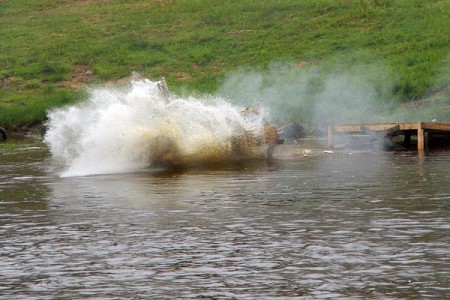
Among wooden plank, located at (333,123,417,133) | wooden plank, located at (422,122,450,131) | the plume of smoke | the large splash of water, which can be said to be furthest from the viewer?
the plume of smoke

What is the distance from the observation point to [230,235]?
560 inches

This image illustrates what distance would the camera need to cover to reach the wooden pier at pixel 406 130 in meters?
28.7

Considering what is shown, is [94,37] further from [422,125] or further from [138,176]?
[138,176]

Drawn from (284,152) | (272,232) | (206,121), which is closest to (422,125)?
(284,152)

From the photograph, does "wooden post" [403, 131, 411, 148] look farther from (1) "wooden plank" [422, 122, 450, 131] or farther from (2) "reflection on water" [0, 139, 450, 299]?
(2) "reflection on water" [0, 139, 450, 299]

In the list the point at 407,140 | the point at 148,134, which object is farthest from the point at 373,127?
the point at 148,134

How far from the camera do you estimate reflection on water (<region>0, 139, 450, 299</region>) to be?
11211 millimetres

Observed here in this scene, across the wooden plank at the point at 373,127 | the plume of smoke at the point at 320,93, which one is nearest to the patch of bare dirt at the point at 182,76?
the plume of smoke at the point at 320,93

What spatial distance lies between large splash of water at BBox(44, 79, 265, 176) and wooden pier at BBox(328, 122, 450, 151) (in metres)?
4.44

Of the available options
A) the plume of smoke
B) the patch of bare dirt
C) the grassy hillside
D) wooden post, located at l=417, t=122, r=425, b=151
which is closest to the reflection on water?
wooden post, located at l=417, t=122, r=425, b=151

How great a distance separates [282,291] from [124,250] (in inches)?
123

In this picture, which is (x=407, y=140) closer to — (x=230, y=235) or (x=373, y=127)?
(x=373, y=127)

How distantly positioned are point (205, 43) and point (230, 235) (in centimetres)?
4026

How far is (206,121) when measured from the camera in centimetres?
2578
